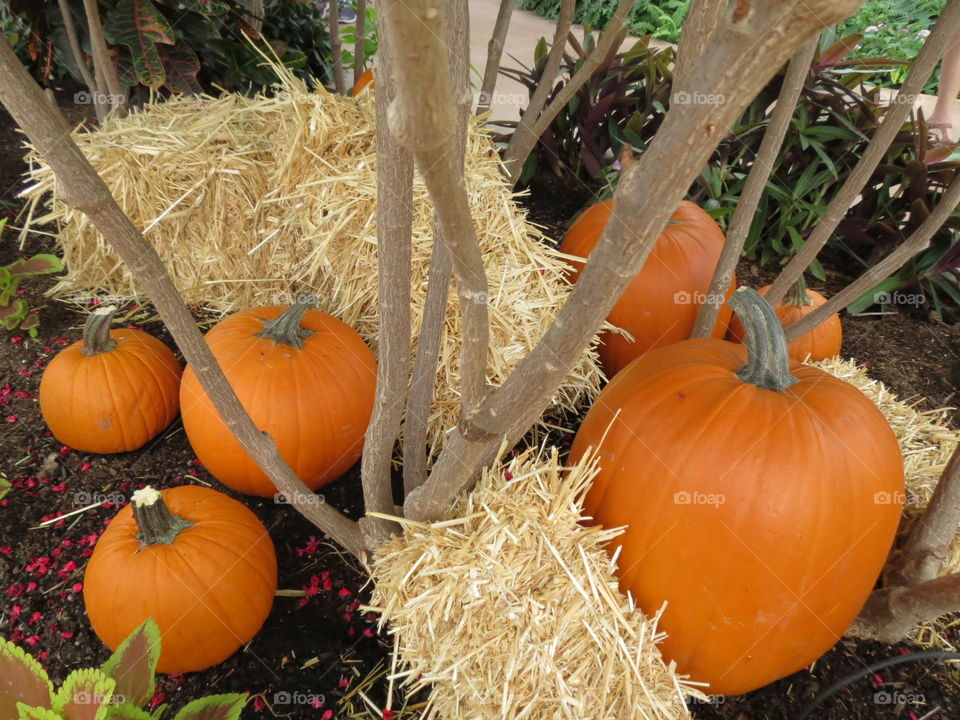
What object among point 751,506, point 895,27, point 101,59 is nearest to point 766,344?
point 751,506

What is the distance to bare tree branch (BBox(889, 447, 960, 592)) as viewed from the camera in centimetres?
125

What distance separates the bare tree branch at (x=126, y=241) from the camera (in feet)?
2.49

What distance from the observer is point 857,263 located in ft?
9.61

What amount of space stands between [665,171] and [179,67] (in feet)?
9.65

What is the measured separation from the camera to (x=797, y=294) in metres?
2.12

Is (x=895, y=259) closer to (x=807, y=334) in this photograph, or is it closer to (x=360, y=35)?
(x=807, y=334)

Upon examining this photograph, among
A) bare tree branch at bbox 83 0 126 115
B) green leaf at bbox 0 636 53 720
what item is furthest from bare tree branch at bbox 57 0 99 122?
green leaf at bbox 0 636 53 720

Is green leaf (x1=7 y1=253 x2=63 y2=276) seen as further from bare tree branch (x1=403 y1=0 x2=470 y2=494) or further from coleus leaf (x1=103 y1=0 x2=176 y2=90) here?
bare tree branch (x1=403 y1=0 x2=470 y2=494)

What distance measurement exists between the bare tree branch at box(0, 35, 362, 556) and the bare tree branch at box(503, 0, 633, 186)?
1268mm

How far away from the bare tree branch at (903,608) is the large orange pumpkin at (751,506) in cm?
11

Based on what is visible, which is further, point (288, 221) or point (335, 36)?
point (335, 36)

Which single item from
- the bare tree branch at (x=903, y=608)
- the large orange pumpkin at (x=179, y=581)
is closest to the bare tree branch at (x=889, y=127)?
the bare tree branch at (x=903, y=608)

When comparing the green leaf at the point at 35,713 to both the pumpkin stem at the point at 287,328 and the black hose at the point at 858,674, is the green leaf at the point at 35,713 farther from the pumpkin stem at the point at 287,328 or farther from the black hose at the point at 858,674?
the black hose at the point at 858,674

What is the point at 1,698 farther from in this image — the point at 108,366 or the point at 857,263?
the point at 857,263
